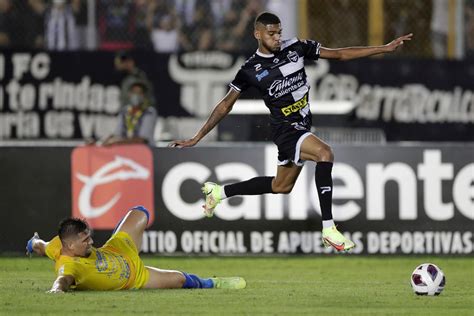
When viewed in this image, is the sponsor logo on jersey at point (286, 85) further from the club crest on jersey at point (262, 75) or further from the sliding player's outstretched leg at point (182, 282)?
the sliding player's outstretched leg at point (182, 282)

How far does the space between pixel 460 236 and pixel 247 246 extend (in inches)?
97.6

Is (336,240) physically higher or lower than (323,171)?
lower

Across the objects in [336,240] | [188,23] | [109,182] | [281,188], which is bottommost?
[336,240]

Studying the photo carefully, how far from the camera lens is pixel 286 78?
39.3ft

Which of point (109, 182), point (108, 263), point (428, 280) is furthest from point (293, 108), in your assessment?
point (109, 182)

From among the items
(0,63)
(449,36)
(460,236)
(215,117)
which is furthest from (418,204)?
(0,63)

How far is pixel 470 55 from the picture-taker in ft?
65.7

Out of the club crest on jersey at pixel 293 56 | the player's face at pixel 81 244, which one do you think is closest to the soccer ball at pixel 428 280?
the club crest on jersey at pixel 293 56

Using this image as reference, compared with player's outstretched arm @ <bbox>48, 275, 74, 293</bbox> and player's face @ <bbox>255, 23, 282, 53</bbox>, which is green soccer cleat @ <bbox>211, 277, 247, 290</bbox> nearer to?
player's outstretched arm @ <bbox>48, 275, 74, 293</bbox>

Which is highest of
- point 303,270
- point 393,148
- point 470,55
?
point 470,55

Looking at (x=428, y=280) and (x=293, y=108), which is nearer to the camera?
(x=428, y=280)

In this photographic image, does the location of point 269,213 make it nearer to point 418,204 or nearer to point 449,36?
point 418,204

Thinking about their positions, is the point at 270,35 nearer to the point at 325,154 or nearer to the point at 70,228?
the point at 325,154

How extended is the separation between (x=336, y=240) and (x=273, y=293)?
74cm
